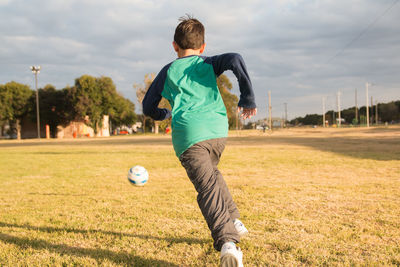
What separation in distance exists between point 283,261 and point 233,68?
175cm

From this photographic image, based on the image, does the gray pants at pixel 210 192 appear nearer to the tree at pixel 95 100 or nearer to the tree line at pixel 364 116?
the tree at pixel 95 100

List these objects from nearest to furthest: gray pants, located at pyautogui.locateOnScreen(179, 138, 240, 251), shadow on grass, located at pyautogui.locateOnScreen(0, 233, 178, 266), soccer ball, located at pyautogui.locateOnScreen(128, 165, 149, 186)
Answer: gray pants, located at pyautogui.locateOnScreen(179, 138, 240, 251), shadow on grass, located at pyautogui.locateOnScreen(0, 233, 178, 266), soccer ball, located at pyautogui.locateOnScreen(128, 165, 149, 186)

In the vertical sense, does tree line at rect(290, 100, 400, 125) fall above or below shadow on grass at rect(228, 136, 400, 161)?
above

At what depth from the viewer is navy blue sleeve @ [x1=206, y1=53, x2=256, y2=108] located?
8.26ft

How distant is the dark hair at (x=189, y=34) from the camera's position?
2725 millimetres

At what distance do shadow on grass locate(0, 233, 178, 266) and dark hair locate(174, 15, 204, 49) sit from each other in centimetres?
196

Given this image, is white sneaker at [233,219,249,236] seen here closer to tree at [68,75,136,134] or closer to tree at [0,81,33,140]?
tree at [68,75,136,134]

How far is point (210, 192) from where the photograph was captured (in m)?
2.54

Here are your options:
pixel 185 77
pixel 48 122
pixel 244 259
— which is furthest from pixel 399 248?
pixel 48 122

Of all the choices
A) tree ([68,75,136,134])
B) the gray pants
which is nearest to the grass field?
the gray pants

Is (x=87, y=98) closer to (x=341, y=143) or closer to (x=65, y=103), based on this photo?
(x=65, y=103)

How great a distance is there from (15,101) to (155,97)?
6046cm

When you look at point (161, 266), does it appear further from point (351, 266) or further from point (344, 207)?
point (344, 207)

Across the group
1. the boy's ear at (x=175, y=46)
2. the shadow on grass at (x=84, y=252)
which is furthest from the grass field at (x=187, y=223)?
the boy's ear at (x=175, y=46)
